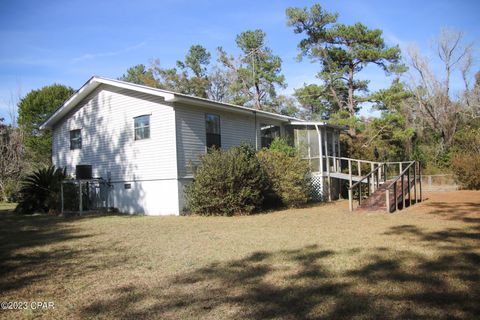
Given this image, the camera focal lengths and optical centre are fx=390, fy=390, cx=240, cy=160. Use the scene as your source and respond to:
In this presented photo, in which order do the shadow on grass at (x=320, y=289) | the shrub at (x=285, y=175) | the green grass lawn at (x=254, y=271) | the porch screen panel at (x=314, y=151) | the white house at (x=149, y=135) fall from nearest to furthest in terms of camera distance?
the shadow on grass at (x=320, y=289) < the green grass lawn at (x=254, y=271) < the white house at (x=149, y=135) < the shrub at (x=285, y=175) < the porch screen panel at (x=314, y=151)

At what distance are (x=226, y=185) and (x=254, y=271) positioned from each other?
8392 millimetres

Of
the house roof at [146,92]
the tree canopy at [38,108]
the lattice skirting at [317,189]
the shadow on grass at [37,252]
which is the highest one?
the tree canopy at [38,108]

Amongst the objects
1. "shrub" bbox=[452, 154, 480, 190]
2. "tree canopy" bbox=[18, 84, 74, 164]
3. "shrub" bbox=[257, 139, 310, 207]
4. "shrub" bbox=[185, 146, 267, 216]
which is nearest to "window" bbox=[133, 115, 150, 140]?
"shrub" bbox=[185, 146, 267, 216]

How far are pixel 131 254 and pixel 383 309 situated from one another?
16.7 feet

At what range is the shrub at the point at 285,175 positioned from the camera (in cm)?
1641

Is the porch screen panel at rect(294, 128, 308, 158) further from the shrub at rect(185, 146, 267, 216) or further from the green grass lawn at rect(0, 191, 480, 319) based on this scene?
the green grass lawn at rect(0, 191, 480, 319)

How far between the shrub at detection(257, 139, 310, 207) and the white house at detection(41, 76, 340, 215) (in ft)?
8.81

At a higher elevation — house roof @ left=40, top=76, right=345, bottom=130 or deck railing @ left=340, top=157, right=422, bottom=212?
house roof @ left=40, top=76, right=345, bottom=130

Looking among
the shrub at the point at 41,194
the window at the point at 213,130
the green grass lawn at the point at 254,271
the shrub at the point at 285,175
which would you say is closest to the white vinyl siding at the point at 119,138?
the shrub at the point at 41,194

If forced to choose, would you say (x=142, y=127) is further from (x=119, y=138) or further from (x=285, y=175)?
(x=285, y=175)

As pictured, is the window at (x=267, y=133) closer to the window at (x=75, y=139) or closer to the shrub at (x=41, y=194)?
the window at (x=75, y=139)

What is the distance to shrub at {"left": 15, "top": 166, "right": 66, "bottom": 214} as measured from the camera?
1738 cm

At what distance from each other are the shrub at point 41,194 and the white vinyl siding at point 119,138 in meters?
1.96

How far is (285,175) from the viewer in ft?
54.0
